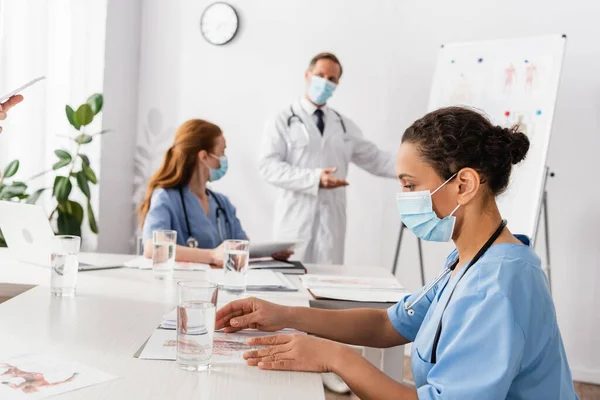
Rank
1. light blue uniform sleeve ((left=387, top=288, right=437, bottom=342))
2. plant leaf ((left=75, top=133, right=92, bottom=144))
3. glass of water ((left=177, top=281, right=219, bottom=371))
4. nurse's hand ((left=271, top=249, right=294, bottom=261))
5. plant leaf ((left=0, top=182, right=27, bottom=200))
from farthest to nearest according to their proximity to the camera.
A: plant leaf ((left=75, top=133, right=92, bottom=144)), plant leaf ((left=0, top=182, right=27, bottom=200)), nurse's hand ((left=271, top=249, right=294, bottom=261)), light blue uniform sleeve ((left=387, top=288, right=437, bottom=342)), glass of water ((left=177, top=281, right=219, bottom=371))

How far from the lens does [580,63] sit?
3.38 metres

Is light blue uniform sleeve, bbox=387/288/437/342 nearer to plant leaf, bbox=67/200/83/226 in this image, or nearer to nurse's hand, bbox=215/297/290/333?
nurse's hand, bbox=215/297/290/333

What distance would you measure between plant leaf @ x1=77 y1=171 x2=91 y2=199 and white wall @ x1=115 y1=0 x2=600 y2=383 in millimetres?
799

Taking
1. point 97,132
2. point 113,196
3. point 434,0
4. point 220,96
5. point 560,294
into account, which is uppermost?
point 434,0

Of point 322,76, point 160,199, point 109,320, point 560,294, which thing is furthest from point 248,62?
point 109,320

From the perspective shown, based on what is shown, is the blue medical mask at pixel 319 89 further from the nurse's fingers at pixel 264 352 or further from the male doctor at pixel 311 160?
the nurse's fingers at pixel 264 352

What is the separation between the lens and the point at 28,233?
5.74ft

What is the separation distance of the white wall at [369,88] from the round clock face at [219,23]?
2.0 inches

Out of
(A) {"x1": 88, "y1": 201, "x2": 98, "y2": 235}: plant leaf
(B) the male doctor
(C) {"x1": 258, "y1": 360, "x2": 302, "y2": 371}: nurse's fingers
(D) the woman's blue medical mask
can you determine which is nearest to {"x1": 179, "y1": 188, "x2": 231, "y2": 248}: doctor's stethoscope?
(B) the male doctor

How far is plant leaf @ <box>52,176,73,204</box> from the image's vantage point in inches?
121

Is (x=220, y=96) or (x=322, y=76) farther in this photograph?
(x=220, y=96)

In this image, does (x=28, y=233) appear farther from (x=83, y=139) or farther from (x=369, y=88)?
(x=369, y=88)

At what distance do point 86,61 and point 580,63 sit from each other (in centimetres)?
254

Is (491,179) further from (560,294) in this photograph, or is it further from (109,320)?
(560,294)
